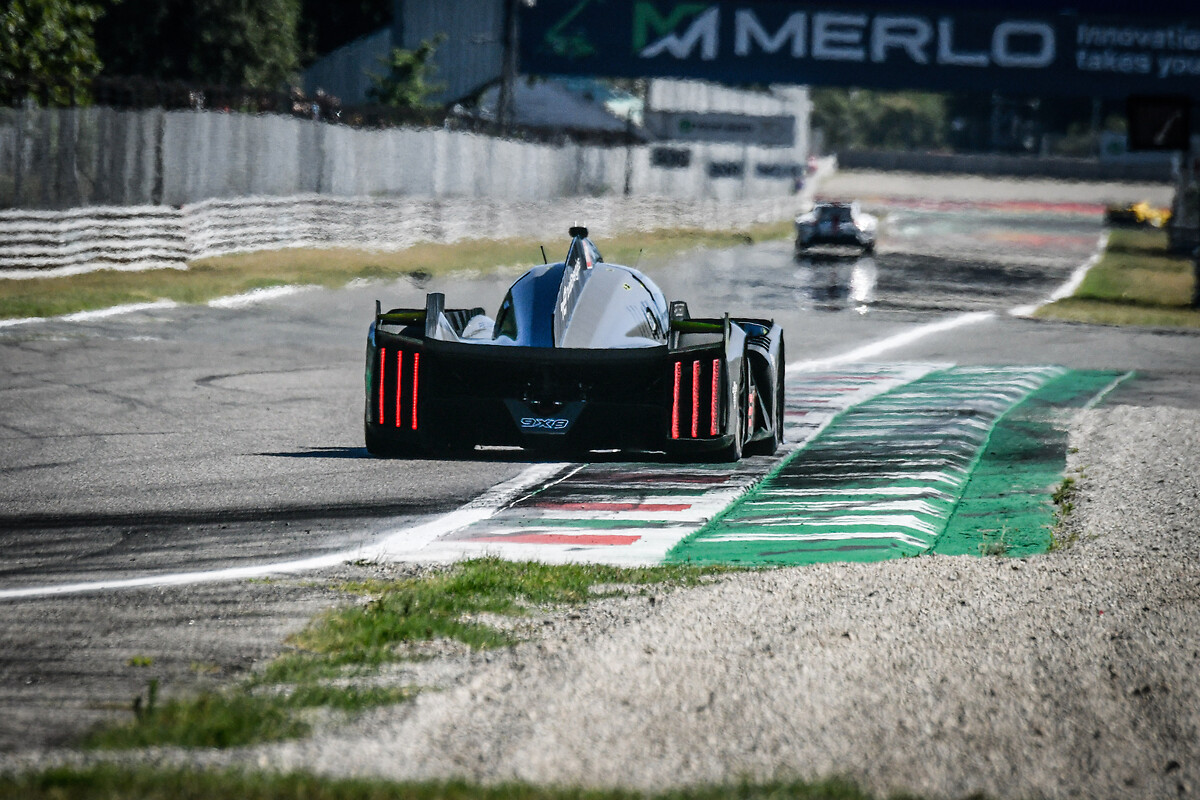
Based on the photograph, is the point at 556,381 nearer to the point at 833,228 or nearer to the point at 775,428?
the point at 775,428

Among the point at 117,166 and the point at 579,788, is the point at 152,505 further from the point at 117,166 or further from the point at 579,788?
the point at 117,166

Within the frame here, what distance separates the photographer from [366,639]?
651cm

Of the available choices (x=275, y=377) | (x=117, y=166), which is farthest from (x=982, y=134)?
(x=275, y=377)

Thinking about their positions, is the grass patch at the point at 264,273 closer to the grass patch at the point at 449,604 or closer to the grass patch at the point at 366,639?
the grass patch at the point at 449,604

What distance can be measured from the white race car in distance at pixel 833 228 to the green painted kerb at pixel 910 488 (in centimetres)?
2586

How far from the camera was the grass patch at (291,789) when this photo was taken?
4582mm

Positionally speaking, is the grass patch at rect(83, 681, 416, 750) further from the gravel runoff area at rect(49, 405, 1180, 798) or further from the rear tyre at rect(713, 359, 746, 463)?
the rear tyre at rect(713, 359, 746, 463)

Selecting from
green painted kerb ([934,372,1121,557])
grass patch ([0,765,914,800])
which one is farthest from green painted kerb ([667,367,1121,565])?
grass patch ([0,765,914,800])

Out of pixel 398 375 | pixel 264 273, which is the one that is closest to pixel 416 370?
pixel 398 375

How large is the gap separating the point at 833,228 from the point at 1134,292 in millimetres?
9891

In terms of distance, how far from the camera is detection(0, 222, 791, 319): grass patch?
20953mm

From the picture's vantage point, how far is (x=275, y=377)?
1524 cm

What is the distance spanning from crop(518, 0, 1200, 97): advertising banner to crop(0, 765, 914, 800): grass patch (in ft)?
164

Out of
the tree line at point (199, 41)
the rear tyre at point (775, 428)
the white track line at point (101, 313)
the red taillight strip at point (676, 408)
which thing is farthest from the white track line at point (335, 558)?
the tree line at point (199, 41)
